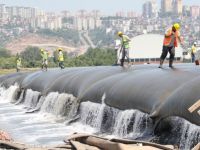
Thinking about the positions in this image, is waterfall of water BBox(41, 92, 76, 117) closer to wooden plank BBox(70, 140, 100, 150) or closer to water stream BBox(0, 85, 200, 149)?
water stream BBox(0, 85, 200, 149)

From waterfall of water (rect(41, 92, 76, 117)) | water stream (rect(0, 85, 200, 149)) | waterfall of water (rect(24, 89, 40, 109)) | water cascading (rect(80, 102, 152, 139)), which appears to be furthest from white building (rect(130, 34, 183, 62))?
water cascading (rect(80, 102, 152, 139))

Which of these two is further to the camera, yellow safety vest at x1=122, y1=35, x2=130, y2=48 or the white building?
the white building

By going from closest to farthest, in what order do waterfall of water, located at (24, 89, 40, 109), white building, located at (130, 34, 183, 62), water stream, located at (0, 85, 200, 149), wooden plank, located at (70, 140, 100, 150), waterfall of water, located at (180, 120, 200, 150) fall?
wooden plank, located at (70, 140, 100, 150), waterfall of water, located at (180, 120, 200, 150), water stream, located at (0, 85, 200, 149), waterfall of water, located at (24, 89, 40, 109), white building, located at (130, 34, 183, 62)

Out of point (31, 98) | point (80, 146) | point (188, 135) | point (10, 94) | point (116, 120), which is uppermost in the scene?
point (80, 146)

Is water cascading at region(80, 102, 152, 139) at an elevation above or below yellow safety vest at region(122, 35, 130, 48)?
below

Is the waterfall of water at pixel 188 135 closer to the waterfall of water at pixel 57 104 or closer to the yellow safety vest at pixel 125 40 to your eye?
the waterfall of water at pixel 57 104

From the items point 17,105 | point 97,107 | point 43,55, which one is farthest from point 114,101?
point 43,55

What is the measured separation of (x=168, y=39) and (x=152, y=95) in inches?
147

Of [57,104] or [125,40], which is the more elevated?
[125,40]

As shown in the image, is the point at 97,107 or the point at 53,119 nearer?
the point at 97,107

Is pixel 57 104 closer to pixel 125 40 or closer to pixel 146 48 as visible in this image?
pixel 125 40

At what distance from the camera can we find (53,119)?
23.3 meters

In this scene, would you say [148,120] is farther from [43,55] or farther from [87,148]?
[43,55]

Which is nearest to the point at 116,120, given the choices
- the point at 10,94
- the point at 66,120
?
the point at 66,120
